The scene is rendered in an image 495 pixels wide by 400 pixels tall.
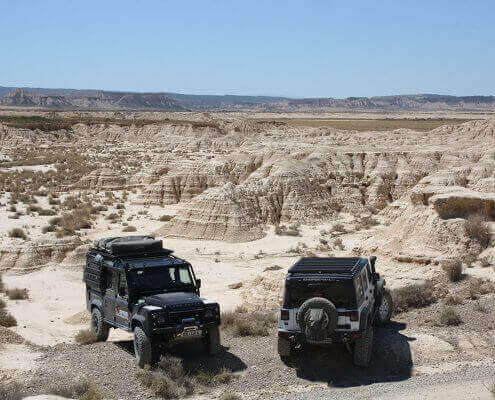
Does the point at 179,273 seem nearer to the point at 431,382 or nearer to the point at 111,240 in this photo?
the point at 111,240

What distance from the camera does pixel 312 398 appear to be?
1146 centimetres

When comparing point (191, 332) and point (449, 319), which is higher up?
point (191, 332)

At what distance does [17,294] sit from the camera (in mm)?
21891

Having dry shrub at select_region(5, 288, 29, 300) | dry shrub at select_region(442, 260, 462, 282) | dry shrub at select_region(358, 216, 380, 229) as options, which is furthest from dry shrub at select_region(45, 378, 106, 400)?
dry shrub at select_region(358, 216, 380, 229)

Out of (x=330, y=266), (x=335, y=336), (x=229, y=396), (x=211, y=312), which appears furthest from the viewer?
(x=330, y=266)

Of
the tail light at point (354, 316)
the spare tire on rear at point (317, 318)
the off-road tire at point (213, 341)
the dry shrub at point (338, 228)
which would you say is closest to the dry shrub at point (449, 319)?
the tail light at point (354, 316)

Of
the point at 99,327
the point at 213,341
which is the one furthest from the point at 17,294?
the point at 213,341

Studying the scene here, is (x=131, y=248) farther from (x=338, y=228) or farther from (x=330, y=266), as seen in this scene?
(x=338, y=228)

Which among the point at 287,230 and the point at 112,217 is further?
the point at 112,217

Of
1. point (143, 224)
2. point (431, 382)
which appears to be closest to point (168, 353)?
point (431, 382)

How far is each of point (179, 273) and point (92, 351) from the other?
7.57ft

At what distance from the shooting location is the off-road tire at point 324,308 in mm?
12062

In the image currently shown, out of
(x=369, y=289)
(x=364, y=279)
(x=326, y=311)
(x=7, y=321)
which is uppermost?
(x=364, y=279)

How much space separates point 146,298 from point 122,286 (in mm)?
853
